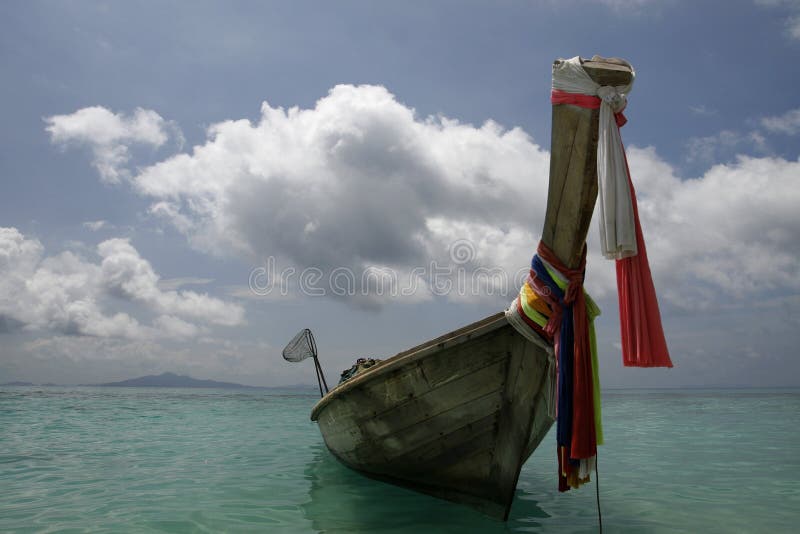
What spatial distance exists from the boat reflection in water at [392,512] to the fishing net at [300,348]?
15.1 ft

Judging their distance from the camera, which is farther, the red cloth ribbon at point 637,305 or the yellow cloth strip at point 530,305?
the yellow cloth strip at point 530,305

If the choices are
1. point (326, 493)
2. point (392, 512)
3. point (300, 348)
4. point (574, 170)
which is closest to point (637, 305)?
point (574, 170)

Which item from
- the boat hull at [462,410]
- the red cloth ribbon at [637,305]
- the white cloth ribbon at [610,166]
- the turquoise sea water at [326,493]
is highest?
the white cloth ribbon at [610,166]

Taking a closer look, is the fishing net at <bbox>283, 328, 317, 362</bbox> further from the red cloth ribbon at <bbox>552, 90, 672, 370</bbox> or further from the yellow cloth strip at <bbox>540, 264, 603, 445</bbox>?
the red cloth ribbon at <bbox>552, 90, 672, 370</bbox>

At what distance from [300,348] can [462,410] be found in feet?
24.9

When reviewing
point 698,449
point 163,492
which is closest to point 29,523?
point 163,492

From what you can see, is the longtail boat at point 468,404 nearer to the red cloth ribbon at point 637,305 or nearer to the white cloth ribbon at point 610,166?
the white cloth ribbon at point 610,166

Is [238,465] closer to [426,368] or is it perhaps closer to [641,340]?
[426,368]

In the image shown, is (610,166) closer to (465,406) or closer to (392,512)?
(465,406)

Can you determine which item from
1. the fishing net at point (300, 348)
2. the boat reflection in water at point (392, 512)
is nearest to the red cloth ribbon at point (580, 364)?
the boat reflection in water at point (392, 512)

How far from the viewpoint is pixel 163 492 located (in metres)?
6.57

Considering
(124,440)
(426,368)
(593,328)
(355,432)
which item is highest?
(593,328)

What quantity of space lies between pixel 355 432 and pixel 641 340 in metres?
3.87

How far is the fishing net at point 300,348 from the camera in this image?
37.2ft
